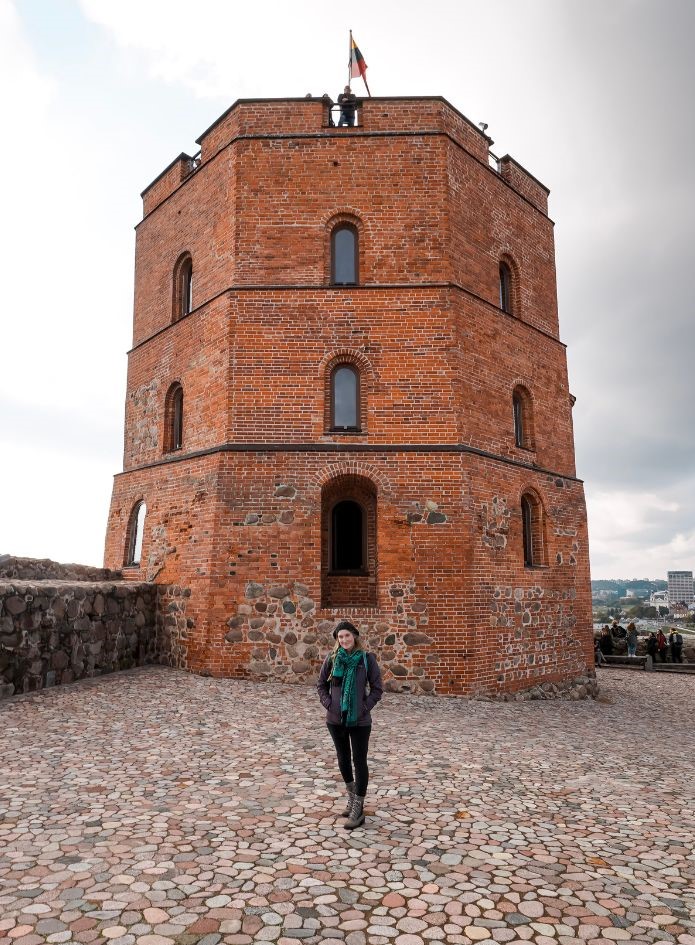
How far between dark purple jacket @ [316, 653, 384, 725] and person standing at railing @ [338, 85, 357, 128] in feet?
36.9

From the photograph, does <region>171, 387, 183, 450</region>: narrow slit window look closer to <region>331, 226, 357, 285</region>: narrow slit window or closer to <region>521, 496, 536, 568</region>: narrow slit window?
<region>331, 226, 357, 285</region>: narrow slit window

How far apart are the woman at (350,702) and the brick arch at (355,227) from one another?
8326 mm

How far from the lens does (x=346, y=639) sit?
494 cm

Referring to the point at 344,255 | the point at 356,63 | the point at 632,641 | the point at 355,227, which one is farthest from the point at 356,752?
the point at 632,641

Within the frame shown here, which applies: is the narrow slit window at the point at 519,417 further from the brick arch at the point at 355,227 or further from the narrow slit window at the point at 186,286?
the narrow slit window at the point at 186,286

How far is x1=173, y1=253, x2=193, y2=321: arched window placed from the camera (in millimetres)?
13439

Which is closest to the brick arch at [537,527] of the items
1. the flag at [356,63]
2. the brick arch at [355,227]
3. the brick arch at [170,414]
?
the brick arch at [355,227]

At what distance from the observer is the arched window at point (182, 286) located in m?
13.4

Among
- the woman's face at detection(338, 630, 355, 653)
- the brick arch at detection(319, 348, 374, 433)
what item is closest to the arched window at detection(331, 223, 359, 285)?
the brick arch at detection(319, 348, 374, 433)

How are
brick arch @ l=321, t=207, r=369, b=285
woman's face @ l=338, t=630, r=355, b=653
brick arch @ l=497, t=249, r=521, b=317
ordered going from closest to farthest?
woman's face @ l=338, t=630, r=355, b=653, brick arch @ l=321, t=207, r=369, b=285, brick arch @ l=497, t=249, r=521, b=317

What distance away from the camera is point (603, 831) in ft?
15.6

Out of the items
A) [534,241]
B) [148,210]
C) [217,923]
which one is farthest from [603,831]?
[148,210]

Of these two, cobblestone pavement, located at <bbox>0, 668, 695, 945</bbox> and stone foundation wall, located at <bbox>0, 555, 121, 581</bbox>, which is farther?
stone foundation wall, located at <bbox>0, 555, 121, 581</bbox>

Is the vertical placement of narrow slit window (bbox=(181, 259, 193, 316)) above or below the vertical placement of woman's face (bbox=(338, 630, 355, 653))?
above
